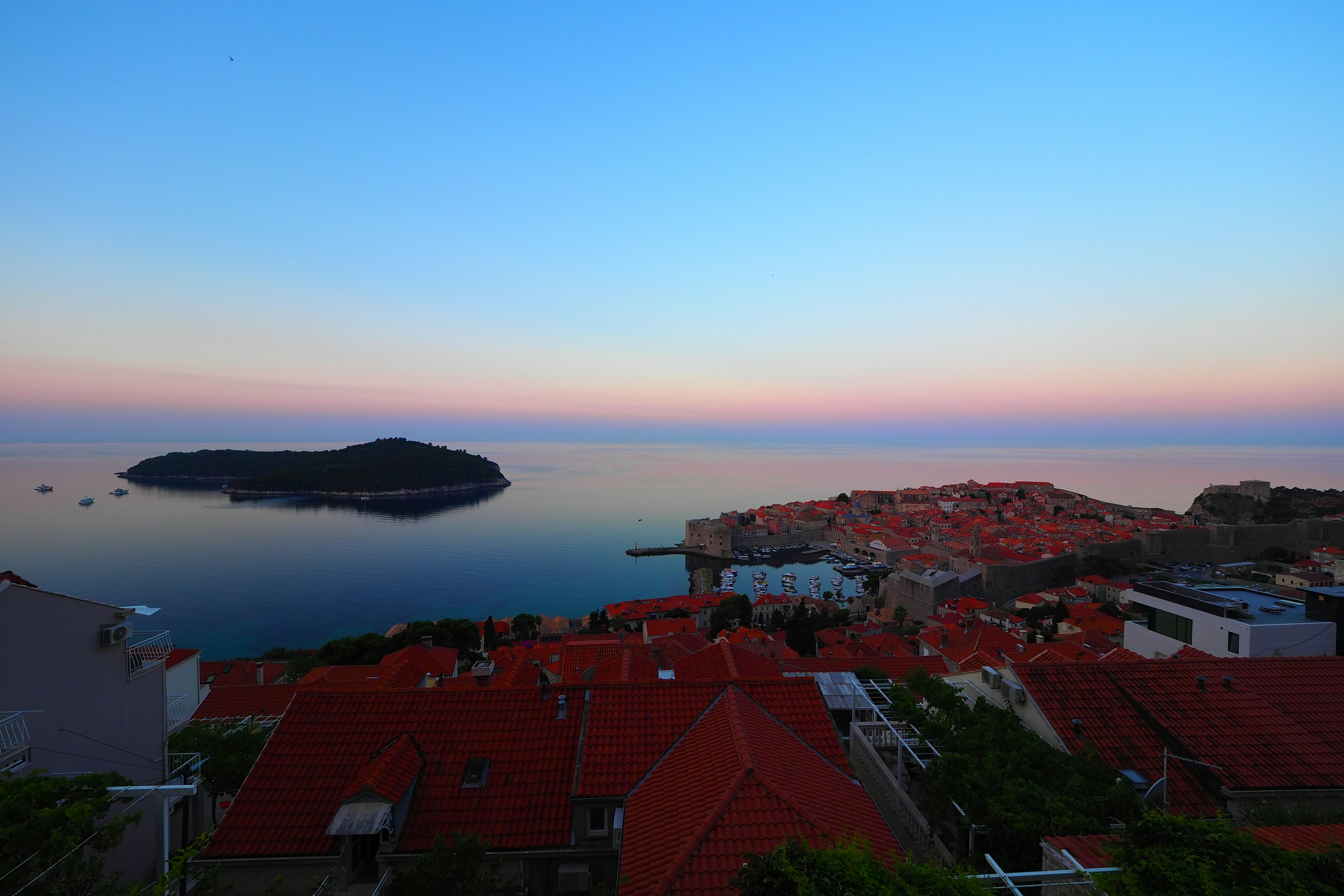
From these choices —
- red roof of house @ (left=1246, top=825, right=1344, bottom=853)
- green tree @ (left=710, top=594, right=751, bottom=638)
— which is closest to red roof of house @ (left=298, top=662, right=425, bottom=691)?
red roof of house @ (left=1246, top=825, right=1344, bottom=853)

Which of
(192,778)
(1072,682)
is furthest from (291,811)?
(1072,682)

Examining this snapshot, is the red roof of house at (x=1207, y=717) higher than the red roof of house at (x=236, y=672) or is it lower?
higher

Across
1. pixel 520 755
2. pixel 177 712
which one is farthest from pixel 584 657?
pixel 520 755

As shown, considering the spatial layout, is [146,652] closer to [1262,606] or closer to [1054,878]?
[1054,878]

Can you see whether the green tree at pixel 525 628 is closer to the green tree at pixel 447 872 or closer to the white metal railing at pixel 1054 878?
the green tree at pixel 447 872

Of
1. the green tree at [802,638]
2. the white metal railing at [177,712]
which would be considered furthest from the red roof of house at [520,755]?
the green tree at [802,638]

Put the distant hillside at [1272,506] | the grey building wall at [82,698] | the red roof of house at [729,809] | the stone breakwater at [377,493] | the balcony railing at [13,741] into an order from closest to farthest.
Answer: the red roof of house at [729,809], the balcony railing at [13,741], the grey building wall at [82,698], the distant hillside at [1272,506], the stone breakwater at [377,493]

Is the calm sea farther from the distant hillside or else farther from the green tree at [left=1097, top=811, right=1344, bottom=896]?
the green tree at [left=1097, top=811, right=1344, bottom=896]
